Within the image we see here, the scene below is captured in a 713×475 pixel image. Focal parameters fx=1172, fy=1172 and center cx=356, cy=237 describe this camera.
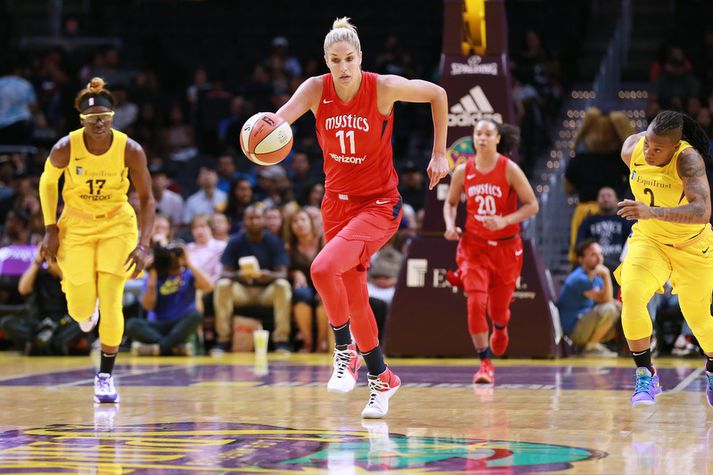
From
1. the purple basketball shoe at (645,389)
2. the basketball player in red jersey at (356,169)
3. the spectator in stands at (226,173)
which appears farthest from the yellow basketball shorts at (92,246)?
the spectator in stands at (226,173)

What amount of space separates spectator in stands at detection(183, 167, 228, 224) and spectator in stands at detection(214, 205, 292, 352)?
2114mm

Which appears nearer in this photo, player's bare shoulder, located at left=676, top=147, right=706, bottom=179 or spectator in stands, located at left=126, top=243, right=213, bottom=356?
player's bare shoulder, located at left=676, top=147, right=706, bottom=179

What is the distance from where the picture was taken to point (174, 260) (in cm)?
1186

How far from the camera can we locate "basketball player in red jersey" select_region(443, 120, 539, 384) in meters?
9.19

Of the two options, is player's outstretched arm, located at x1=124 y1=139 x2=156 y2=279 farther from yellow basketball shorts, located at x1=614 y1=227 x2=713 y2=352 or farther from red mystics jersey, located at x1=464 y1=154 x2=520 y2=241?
yellow basketball shorts, located at x1=614 y1=227 x2=713 y2=352

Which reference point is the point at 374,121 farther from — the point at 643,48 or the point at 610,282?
the point at 643,48

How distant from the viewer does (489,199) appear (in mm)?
9273

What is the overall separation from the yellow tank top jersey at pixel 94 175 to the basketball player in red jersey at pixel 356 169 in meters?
1.71

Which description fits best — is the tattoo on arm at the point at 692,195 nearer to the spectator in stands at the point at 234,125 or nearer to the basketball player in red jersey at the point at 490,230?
the basketball player in red jersey at the point at 490,230

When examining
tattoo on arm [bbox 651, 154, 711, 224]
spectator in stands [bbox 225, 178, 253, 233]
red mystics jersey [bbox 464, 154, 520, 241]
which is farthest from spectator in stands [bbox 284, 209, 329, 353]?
tattoo on arm [bbox 651, 154, 711, 224]

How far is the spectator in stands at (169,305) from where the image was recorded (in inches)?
468

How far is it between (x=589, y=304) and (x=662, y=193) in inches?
197

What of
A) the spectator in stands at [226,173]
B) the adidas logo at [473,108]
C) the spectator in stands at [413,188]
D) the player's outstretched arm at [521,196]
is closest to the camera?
the player's outstretched arm at [521,196]

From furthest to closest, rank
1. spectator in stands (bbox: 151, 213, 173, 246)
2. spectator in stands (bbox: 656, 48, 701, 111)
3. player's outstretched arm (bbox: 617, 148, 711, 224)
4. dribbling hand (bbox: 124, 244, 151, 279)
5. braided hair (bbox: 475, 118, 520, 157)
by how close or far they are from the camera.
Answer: spectator in stands (bbox: 656, 48, 701, 111), spectator in stands (bbox: 151, 213, 173, 246), braided hair (bbox: 475, 118, 520, 157), dribbling hand (bbox: 124, 244, 151, 279), player's outstretched arm (bbox: 617, 148, 711, 224)
